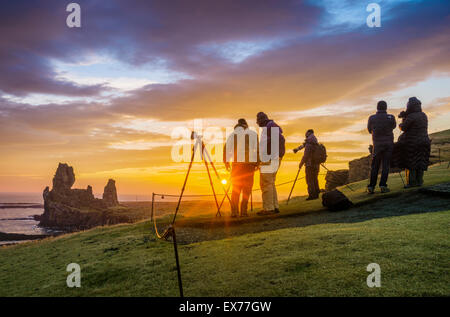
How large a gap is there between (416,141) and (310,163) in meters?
5.35

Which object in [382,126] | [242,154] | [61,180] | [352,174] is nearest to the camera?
[242,154]

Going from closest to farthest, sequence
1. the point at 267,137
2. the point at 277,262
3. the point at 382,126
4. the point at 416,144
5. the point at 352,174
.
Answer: the point at 277,262, the point at 267,137, the point at 382,126, the point at 416,144, the point at 352,174

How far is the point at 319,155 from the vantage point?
17047 mm

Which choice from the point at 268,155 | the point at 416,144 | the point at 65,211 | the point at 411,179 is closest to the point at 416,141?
the point at 416,144

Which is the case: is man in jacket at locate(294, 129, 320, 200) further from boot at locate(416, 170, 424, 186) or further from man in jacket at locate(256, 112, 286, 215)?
boot at locate(416, 170, 424, 186)

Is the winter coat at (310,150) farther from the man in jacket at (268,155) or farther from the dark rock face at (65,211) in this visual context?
the dark rock face at (65,211)

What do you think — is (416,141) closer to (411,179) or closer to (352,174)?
(411,179)

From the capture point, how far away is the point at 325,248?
658 centimetres

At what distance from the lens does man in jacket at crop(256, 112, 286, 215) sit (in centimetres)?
1267
